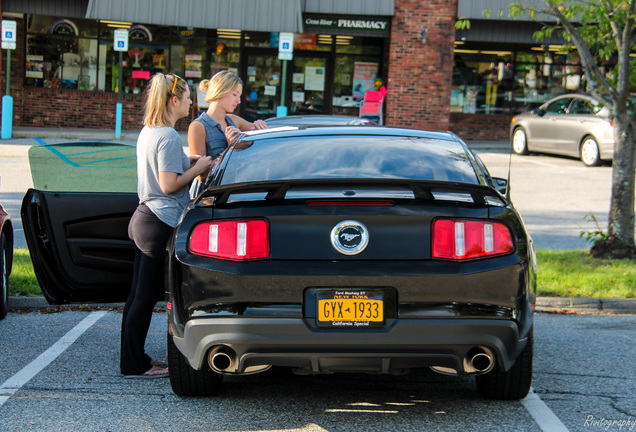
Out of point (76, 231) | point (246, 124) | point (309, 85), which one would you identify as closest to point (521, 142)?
point (309, 85)

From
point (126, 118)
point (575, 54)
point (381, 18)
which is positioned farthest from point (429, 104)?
point (126, 118)

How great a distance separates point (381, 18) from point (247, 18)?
3.66 metres

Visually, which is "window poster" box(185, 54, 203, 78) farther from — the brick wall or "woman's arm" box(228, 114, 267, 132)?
"woman's arm" box(228, 114, 267, 132)

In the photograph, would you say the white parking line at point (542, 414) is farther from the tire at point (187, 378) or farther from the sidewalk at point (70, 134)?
the sidewalk at point (70, 134)

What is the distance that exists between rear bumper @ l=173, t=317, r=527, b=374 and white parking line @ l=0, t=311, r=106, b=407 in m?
1.46

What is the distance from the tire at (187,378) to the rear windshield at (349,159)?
99 cm

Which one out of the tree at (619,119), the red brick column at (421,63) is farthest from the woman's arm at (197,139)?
the red brick column at (421,63)

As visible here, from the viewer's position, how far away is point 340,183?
14.0 ft

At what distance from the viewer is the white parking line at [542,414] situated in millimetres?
4344

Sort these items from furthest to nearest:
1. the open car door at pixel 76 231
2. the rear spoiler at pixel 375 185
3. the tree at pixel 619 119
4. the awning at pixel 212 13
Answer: the awning at pixel 212 13 < the tree at pixel 619 119 < the open car door at pixel 76 231 < the rear spoiler at pixel 375 185

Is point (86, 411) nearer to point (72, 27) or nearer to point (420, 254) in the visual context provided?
point (420, 254)

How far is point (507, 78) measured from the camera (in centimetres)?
2595

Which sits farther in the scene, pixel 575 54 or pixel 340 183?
pixel 575 54

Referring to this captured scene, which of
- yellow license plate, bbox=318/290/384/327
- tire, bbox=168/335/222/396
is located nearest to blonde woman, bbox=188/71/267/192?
tire, bbox=168/335/222/396
